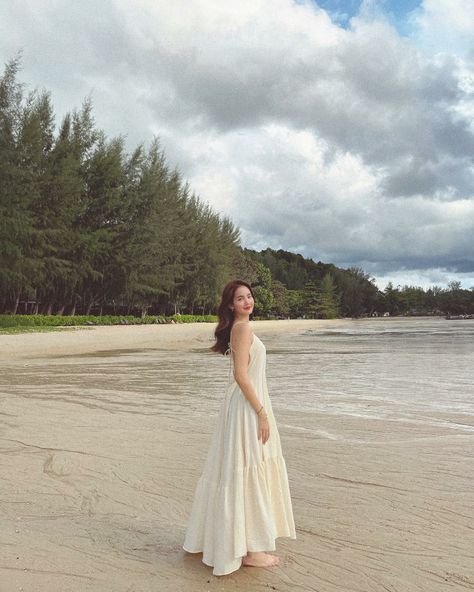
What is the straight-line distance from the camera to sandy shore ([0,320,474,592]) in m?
2.93

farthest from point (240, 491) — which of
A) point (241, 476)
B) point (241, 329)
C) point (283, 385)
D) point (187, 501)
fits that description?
point (283, 385)

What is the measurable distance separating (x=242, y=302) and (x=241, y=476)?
0.89 meters

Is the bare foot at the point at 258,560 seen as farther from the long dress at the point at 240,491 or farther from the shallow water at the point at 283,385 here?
the shallow water at the point at 283,385

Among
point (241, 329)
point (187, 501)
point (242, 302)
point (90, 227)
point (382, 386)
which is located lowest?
point (187, 501)

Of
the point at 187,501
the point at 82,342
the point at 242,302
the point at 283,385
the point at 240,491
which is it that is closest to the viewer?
the point at 240,491

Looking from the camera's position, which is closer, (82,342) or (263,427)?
(263,427)

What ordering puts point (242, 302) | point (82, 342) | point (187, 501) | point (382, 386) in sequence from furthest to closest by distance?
point (82, 342) → point (382, 386) → point (187, 501) → point (242, 302)

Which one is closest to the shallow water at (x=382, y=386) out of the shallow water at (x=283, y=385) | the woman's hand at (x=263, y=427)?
the shallow water at (x=283, y=385)

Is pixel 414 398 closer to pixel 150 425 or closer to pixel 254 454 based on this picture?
pixel 150 425

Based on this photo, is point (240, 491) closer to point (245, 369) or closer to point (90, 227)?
point (245, 369)

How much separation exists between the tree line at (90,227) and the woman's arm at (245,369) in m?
25.4

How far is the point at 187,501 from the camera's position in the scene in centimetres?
414

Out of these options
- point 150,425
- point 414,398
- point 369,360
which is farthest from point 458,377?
point 150,425

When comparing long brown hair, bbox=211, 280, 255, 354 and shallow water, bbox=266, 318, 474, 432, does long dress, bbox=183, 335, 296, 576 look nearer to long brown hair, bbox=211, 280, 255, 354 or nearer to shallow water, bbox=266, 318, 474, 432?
long brown hair, bbox=211, 280, 255, 354
